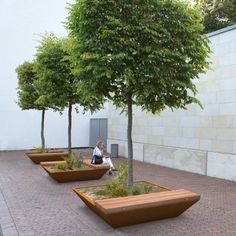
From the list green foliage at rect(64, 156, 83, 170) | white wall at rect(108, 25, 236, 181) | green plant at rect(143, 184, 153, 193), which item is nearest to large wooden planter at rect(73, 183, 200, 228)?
green plant at rect(143, 184, 153, 193)

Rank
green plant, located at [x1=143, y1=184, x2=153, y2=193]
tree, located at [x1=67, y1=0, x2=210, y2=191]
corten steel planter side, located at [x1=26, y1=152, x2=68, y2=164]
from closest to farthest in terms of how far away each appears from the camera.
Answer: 1. tree, located at [x1=67, y1=0, x2=210, y2=191]
2. green plant, located at [x1=143, y1=184, x2=153, y2=193]
3. corten steel planter side, located at [x1=26, y1=152, x2=68, y2=164]

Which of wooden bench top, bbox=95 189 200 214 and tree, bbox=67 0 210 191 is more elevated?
tree, bbox=67 0 210 191

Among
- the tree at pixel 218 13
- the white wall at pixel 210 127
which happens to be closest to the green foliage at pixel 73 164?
the white wall at pixel 210 127

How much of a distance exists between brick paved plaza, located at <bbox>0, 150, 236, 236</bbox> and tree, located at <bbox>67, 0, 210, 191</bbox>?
98.9 inches

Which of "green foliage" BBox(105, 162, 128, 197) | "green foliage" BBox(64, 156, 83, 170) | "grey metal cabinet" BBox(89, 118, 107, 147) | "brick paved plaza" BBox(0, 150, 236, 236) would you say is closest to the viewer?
"brick paved plaza" BBox(0, 150, 236, 236)

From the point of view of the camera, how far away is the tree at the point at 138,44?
6.80 meters

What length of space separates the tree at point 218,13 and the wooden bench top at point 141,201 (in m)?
19.0

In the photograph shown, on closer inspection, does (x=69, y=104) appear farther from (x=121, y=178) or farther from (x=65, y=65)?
(x=121, y=178)

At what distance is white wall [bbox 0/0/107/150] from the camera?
866 inches

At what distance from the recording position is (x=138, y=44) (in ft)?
22.8

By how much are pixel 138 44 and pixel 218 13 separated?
63.5 ft

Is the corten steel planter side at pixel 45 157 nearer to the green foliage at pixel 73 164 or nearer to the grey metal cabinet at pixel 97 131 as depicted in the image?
the green foliage at pixel 73 164

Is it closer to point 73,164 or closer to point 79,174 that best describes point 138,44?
point 79,174

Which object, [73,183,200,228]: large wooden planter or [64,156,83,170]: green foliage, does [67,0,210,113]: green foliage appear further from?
[64,156,83,170]: green foliage
